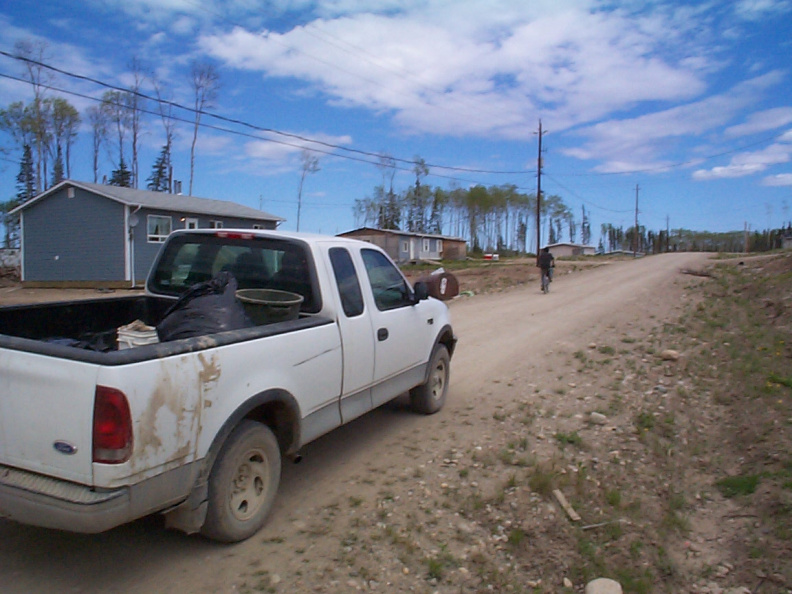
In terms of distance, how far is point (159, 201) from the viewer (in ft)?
94.2

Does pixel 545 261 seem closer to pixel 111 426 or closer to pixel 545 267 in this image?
Answer: pixel 545 267

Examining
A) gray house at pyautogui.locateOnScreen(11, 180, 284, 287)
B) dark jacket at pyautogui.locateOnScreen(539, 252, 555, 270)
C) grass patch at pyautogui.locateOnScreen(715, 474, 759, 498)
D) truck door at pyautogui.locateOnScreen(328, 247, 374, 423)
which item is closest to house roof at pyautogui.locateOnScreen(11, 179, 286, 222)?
gray house at pyautogui.locateOnScreen(11, 180, 284, 287)

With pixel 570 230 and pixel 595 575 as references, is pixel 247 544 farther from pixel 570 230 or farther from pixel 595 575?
pixel 570 230

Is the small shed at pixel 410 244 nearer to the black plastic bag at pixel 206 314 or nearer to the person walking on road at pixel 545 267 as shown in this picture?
the person walking on road at pixel 545 267

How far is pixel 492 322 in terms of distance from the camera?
13250mm

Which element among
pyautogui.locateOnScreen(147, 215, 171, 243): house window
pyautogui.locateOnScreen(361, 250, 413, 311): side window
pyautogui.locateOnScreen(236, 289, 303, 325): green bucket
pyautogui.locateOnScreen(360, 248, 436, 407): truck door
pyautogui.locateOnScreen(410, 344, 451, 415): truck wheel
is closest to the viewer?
pyautogui.locateOnScreen(236, 289, 303, 325): green bucket

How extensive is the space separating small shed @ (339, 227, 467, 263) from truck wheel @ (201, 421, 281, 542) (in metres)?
46.1

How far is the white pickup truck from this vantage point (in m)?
2.90

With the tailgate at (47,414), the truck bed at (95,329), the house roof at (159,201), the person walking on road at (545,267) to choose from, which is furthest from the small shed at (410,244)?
the tailgate at (47,414)

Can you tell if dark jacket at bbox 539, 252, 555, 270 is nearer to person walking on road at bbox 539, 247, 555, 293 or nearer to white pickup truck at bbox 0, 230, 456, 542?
person walking on road at bbox 539, 247, 555, 293

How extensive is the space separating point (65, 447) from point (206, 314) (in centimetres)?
132

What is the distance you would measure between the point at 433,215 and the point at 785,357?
294ft

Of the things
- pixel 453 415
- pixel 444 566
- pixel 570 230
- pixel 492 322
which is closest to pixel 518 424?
pixel 453 415

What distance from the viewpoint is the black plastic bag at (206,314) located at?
13.0ft
